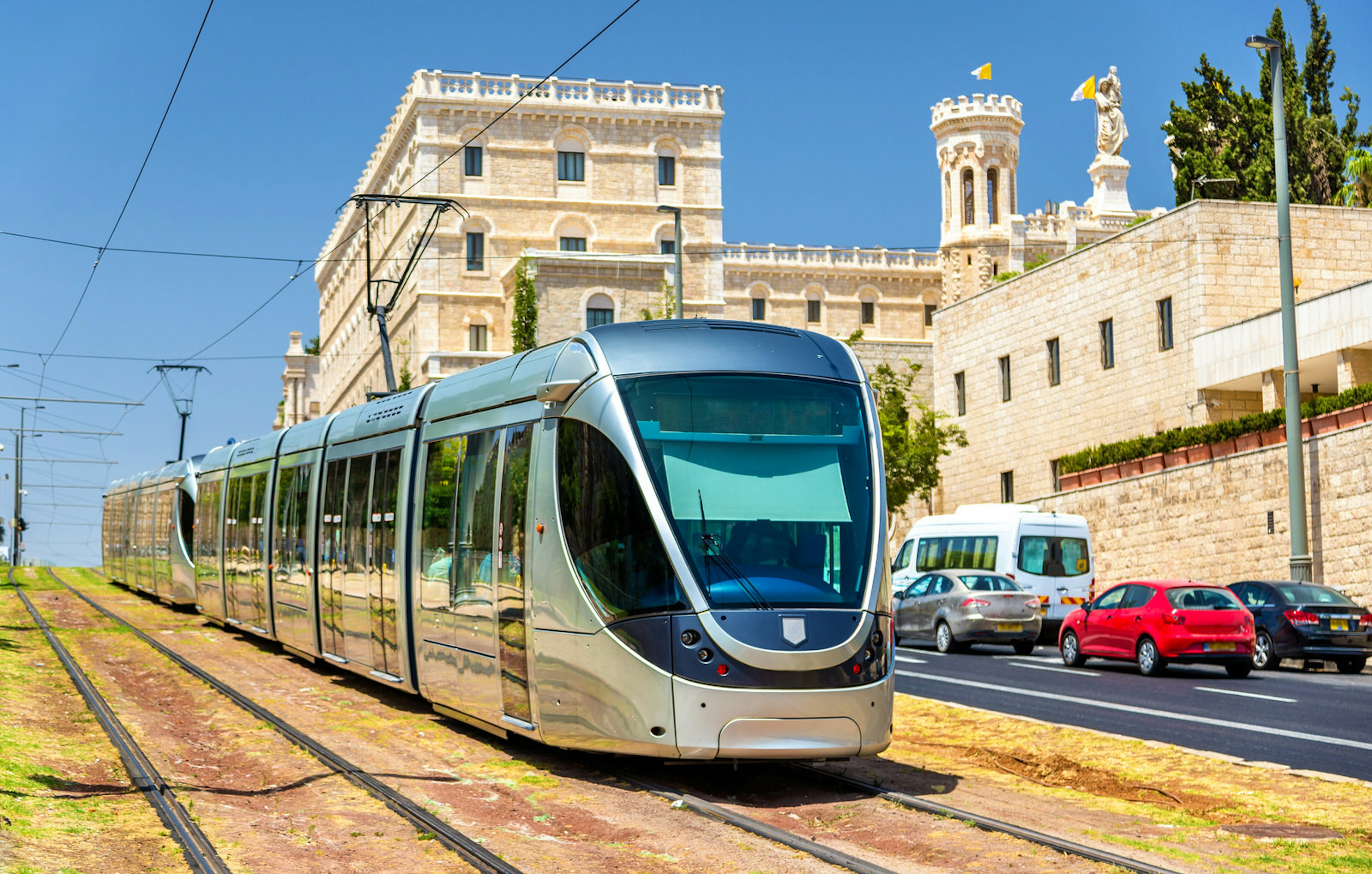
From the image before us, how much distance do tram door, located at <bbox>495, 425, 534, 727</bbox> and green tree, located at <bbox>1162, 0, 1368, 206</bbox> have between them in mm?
46349

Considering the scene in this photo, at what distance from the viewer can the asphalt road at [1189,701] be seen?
1368 centimetres

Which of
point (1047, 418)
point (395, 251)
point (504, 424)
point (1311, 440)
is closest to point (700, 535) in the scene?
point (504, 424)

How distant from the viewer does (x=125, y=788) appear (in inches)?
413

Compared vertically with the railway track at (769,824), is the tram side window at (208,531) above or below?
above

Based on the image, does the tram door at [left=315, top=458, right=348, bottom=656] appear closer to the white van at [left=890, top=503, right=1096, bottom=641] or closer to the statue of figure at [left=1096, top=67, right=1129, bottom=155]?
the white van at [left=890, top=503, right=1096, bottom=641]

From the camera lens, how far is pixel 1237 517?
3266cm

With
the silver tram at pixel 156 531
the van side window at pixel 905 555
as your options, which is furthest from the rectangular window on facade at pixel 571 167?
the van side window at pixel 905 555

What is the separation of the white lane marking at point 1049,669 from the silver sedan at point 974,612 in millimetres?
1706

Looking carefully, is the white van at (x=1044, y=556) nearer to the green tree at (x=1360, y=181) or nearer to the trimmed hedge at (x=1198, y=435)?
the trimmed hedge at (x=1198, y=435)

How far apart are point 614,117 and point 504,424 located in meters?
68.4

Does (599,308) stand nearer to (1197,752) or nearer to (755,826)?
(1197,752)

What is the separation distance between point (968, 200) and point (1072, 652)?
2705 inches

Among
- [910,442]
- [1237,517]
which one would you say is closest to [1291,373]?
[1237,517]

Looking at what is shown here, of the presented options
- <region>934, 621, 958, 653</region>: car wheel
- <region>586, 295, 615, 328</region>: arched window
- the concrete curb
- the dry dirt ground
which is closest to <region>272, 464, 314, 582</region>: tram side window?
A: the dry dirt ground
